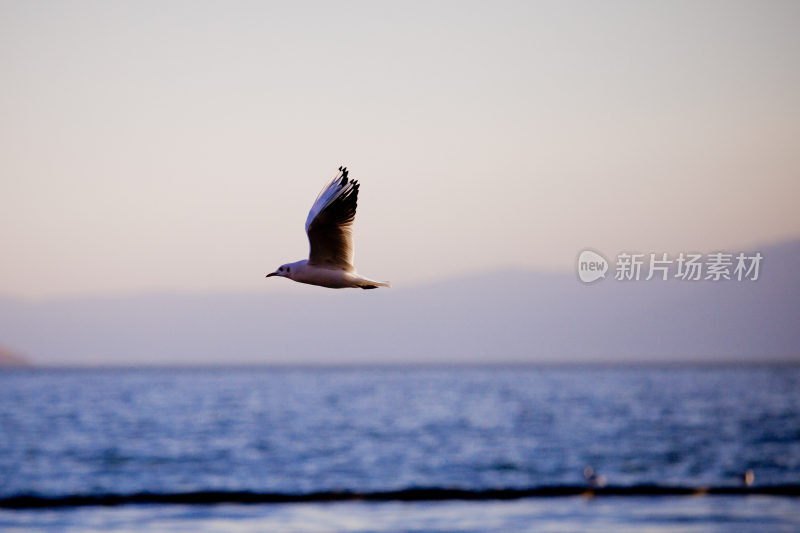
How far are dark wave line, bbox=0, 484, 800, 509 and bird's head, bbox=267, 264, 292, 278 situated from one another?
27.8m

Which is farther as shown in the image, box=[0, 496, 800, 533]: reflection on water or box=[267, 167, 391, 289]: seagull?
box=[0, 496, 800, 533]: reflection on water

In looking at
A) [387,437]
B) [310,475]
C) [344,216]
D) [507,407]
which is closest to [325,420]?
[387,437]

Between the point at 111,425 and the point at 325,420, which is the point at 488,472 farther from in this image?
the point at 111,425

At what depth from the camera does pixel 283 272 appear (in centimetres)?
680

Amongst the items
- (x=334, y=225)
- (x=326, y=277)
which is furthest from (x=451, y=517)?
(x=326, y=277)

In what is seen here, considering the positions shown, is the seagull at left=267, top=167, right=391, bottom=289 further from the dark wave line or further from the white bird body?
the dark wave line

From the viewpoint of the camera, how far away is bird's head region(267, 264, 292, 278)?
6744 millimetres

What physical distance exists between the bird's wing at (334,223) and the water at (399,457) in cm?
2104

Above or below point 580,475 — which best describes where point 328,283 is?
above

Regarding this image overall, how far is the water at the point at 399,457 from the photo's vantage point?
2925cm

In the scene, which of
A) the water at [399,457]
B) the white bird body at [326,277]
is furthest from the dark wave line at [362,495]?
the white bird body at [326,277]

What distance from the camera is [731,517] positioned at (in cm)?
2764

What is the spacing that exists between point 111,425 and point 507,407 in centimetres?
3101

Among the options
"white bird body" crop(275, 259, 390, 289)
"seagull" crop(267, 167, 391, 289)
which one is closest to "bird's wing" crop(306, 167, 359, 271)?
"seagull" crop(267, 167, 391, 289)
